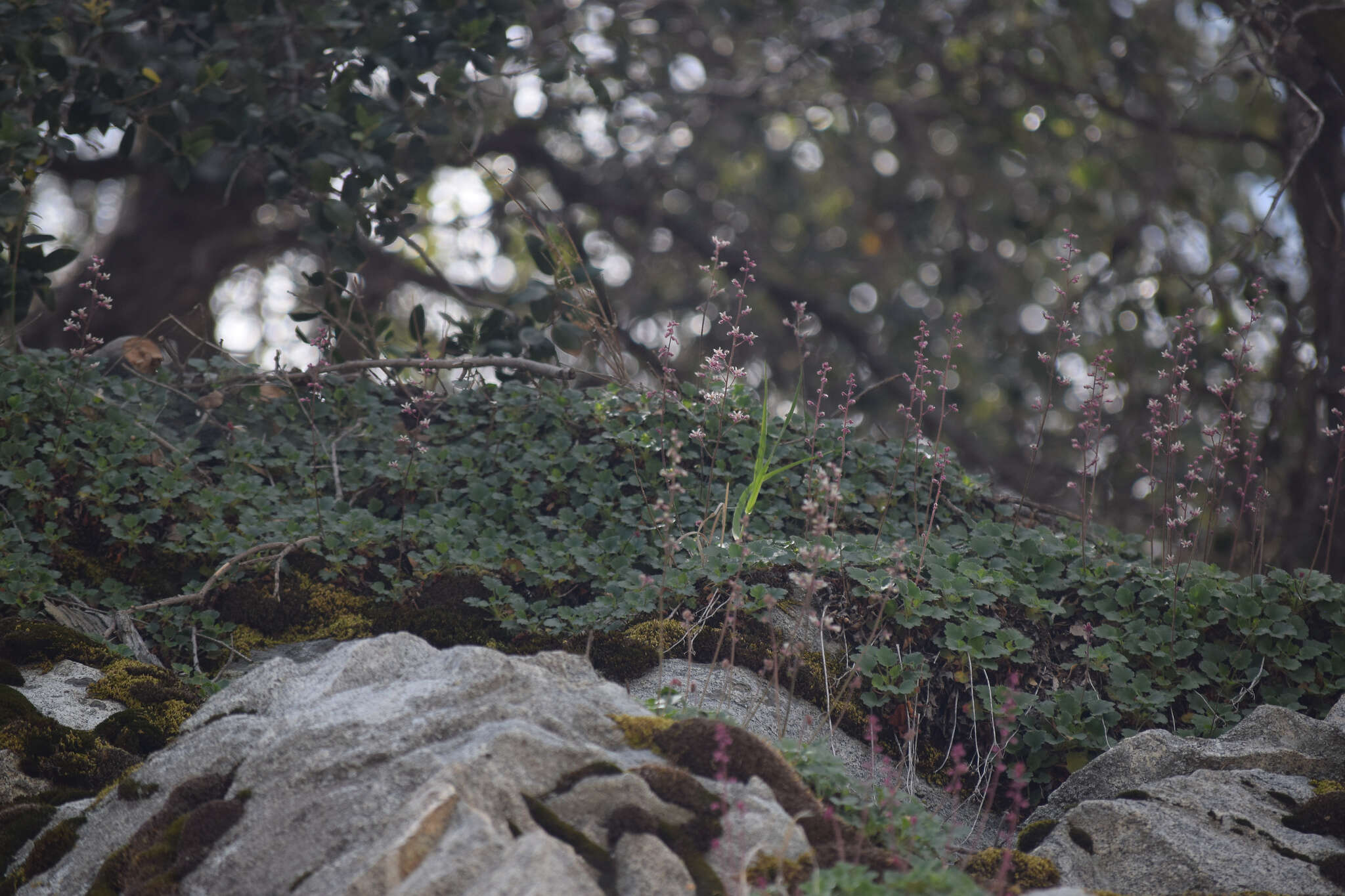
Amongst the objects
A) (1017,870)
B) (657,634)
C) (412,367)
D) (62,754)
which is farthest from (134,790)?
(412,367)

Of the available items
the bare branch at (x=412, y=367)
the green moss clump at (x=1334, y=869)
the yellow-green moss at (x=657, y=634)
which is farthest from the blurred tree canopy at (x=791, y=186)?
the green moss clump at (x=1334, y=869)

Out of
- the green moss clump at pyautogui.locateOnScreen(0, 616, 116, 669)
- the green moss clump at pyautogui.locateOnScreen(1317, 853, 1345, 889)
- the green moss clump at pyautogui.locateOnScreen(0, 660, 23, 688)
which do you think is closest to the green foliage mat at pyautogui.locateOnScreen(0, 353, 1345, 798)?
the green moss clump at pyautogui.locateOnScreen(0, 616, 116, 669)

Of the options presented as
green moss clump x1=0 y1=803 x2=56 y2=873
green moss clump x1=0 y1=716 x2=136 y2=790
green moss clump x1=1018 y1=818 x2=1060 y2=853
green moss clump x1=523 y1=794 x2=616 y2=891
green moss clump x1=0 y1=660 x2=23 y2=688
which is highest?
green moss clump x1=523 y1=794 x2=616 y2=891

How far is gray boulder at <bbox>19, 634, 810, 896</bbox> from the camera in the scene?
5.83ft

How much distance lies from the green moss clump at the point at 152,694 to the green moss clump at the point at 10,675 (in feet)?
0.66

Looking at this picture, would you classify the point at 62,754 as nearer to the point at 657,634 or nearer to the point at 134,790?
the point at 134,790

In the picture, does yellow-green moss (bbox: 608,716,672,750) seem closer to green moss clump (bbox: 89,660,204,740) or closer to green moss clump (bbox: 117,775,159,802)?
green moss clump (bbox: 117,775,159,802)

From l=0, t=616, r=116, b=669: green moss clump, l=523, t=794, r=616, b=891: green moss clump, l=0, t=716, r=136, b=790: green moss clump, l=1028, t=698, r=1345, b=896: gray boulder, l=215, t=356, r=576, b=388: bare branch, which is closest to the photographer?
l=523, t=794, r=616, b=891: green moss clump

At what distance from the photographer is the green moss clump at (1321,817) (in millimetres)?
2596

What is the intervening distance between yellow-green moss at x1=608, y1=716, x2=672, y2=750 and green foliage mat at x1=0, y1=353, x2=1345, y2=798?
0.57 m

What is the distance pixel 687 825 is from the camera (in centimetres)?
207

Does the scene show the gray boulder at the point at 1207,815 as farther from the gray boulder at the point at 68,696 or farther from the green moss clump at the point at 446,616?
the gray boulder at the point at 68,696

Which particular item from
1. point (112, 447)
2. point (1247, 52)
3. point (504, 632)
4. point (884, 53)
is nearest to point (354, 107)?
point (112, 447)

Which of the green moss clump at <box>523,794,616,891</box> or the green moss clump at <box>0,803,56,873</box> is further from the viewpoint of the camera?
the green moss clump at <box>0,803,56,873</box>
